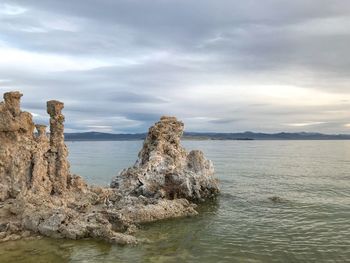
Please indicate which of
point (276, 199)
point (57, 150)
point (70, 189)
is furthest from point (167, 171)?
point (276, 199)

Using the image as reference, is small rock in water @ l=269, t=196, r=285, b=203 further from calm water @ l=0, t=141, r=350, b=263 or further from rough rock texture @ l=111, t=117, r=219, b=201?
rough rock texture @ l=111, t=117, r=219, b=201

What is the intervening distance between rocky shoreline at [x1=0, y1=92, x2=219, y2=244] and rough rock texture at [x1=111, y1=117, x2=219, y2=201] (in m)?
0.12

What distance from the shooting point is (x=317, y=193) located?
57.8 meters

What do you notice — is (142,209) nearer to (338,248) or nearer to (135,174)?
(135,174)

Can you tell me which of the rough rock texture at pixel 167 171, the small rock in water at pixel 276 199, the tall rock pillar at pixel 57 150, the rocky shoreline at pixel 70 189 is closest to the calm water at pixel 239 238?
the small rock in water at pixel 276 199

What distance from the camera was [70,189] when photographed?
44969 millimetres

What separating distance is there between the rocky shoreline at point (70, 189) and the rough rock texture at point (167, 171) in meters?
0.12

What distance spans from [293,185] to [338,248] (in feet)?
115

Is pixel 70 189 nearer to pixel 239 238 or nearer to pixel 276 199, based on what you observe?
pixel 239 238

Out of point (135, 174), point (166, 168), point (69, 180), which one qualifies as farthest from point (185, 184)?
point (69, 180)

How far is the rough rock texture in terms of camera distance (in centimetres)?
4959

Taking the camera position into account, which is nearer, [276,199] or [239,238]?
[239,238]

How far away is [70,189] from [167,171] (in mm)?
12477

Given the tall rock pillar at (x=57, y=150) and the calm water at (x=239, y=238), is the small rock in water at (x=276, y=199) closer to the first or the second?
the calm water at (x=239, y=238)
